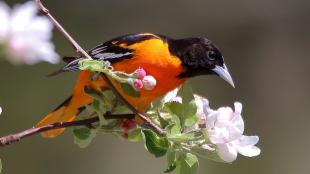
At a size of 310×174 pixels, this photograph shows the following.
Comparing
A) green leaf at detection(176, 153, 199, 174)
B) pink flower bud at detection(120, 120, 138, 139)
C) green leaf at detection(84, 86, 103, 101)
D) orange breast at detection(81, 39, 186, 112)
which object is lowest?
green leaf at detection(176, 153, 199, 174)

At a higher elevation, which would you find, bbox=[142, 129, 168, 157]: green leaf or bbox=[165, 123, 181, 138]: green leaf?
bbox=[165, 123, 181, 138]: green leaf

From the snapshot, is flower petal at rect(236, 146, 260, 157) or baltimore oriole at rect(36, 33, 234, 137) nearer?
flower petal at rect(236, 146, 260, 157)

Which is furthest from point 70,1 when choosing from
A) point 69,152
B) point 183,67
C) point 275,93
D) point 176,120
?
point 176,120

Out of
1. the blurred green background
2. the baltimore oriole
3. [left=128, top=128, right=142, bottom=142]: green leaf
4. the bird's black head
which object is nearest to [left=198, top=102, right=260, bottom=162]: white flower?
[left=128, top=128, right=142, bottom=142]: green leaf

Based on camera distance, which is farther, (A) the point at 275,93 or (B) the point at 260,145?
(A) the point at 275,93

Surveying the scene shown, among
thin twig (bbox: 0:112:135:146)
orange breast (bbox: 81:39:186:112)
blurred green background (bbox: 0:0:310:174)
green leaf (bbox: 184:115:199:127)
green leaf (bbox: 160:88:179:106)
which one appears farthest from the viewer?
blurred green background (bbox: 0:0:310:174)

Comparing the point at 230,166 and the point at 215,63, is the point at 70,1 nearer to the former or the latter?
the point at 230,166

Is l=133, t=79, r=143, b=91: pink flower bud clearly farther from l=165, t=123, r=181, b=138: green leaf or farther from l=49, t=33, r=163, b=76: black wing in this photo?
l=49, t=33, r=163, b=76: black wing
